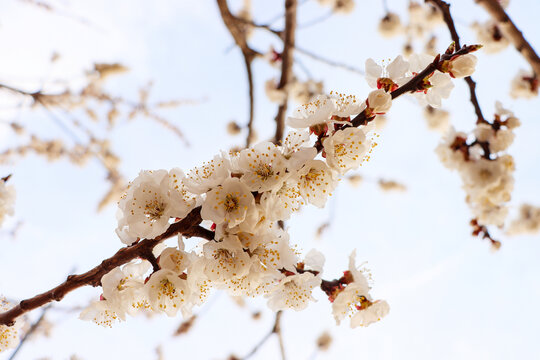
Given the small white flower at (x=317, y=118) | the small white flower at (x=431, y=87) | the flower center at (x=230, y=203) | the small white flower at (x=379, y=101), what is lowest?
the flower center at (x=230, y=203)

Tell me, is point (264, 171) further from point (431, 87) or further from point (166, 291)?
point (431, 87)

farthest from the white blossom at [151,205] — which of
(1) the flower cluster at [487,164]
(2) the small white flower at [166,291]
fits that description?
(1) the flower cluster at [487,164]

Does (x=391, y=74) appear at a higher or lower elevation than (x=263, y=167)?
higher

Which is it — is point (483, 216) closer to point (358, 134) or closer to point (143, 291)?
point (358, 134)

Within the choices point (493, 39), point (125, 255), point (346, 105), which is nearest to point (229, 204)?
point (125, 255)

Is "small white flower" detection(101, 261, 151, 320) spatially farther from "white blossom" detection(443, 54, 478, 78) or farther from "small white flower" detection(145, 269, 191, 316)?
"white blossom" detection(443, 54, 478, 78)

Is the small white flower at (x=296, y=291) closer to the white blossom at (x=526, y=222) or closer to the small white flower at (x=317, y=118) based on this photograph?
the small white flower at (x=317, y=118)
